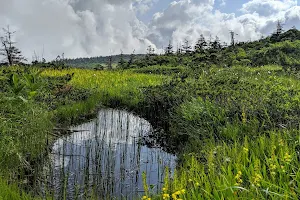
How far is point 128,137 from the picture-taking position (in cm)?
769

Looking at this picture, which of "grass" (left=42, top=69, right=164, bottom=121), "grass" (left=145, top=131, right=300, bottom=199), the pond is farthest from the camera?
"grass" (left=42, top=69, right=164, bottom=121)

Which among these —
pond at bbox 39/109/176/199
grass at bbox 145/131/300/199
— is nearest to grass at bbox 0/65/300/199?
grass at bbox 145/131/300/199

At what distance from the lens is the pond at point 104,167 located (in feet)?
14.9

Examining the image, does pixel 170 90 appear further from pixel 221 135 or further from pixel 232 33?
pixel 232 33

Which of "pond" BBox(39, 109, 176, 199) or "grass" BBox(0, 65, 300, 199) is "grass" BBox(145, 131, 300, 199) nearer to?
"grass" BBox(0, 65, 300, 199)

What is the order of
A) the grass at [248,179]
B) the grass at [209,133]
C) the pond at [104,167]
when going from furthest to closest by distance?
the pond at [104,167] → the grass at [209,133] → the grass at [248,179]

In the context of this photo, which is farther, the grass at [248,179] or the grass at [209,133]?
the grass at [209,133]

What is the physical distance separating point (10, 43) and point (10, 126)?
24.8 meters

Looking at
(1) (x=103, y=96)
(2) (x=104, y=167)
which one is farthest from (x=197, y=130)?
(1) (x=103, y=96)

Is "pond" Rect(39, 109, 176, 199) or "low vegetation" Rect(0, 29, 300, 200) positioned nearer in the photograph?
"low vegetation" Rect(0, 29, 300, 200)

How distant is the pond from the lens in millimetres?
4527

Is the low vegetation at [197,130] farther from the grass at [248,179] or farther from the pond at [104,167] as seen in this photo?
the pond at [104,167]

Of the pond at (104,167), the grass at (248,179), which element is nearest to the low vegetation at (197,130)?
the grass at (248,179)

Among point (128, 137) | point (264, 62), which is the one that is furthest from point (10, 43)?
point (128, 137)
